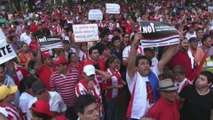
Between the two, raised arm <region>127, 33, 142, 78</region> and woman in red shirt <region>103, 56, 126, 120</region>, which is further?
woman in red shirt <region>103, 56, 126, 120</region>

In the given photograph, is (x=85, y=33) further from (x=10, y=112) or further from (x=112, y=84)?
(x=10, y=112)

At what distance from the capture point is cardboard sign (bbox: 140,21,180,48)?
494cm

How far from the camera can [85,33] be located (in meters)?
8.81

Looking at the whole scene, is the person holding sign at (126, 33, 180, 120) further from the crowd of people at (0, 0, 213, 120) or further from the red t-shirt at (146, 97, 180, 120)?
the red t-shirt at (146, 97, 180, 120)

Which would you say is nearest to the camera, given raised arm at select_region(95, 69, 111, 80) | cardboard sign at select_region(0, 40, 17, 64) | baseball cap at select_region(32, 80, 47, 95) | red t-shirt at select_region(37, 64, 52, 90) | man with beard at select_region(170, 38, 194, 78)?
baseball cap at select_region(32, 80, 47, 95)

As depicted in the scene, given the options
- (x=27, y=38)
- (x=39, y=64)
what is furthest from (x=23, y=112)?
(x=27, y=38)

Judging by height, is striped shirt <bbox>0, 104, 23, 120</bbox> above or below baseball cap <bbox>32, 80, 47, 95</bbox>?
below

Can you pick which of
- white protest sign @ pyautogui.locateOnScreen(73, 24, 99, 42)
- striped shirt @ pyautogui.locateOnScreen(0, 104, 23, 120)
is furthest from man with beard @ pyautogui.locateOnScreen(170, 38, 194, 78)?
white protest sign @ pyautogui.locateOnScreen(73, 24, 99, 42)

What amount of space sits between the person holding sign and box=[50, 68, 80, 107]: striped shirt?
1535mm

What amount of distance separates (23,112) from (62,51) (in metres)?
3.01

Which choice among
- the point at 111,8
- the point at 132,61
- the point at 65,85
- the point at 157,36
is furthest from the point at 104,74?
the point at 111,8

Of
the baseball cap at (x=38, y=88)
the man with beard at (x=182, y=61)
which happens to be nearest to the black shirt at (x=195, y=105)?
the man with beard at (x=182, y=61)

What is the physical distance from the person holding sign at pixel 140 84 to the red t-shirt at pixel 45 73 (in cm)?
209

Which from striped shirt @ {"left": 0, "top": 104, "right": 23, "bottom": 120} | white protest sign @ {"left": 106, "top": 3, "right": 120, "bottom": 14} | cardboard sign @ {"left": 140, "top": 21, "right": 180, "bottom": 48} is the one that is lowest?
white protest sign @ {"left": 106, "top": 3, "right": 120, "bottom": 14}
